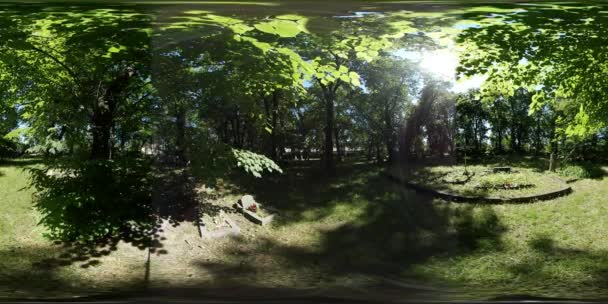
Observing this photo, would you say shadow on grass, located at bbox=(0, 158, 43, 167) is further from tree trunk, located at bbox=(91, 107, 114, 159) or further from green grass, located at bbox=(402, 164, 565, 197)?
green grass, located at bbox=(402, 164, 565, 197)

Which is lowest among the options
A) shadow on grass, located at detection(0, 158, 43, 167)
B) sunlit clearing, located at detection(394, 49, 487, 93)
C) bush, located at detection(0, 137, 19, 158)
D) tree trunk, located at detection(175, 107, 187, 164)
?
shadow on grass, located at detection(0, 158, 43, 167)

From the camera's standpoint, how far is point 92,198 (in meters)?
1.93

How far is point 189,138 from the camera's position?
1.87 metres

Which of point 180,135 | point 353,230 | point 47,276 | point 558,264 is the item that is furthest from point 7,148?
point 558,264

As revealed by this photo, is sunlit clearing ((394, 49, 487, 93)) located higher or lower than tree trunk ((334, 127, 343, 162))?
higher

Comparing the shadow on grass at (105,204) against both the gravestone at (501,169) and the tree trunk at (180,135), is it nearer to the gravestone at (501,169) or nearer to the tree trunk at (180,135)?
the tree trunk at (180,135)

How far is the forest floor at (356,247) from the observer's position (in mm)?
1844

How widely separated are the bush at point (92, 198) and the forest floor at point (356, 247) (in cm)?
10

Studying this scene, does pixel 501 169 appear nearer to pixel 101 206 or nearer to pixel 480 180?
pixel 480 180

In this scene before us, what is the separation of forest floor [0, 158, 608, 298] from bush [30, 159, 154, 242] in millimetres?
98

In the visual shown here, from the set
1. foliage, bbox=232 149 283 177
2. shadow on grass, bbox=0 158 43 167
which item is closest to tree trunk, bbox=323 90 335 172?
foliage, bbox=232 149 283 177

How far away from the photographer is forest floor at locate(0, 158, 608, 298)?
1844 millimetres

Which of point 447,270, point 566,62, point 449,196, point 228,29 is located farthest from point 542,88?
point 228,29

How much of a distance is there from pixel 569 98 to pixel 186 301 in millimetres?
2002
